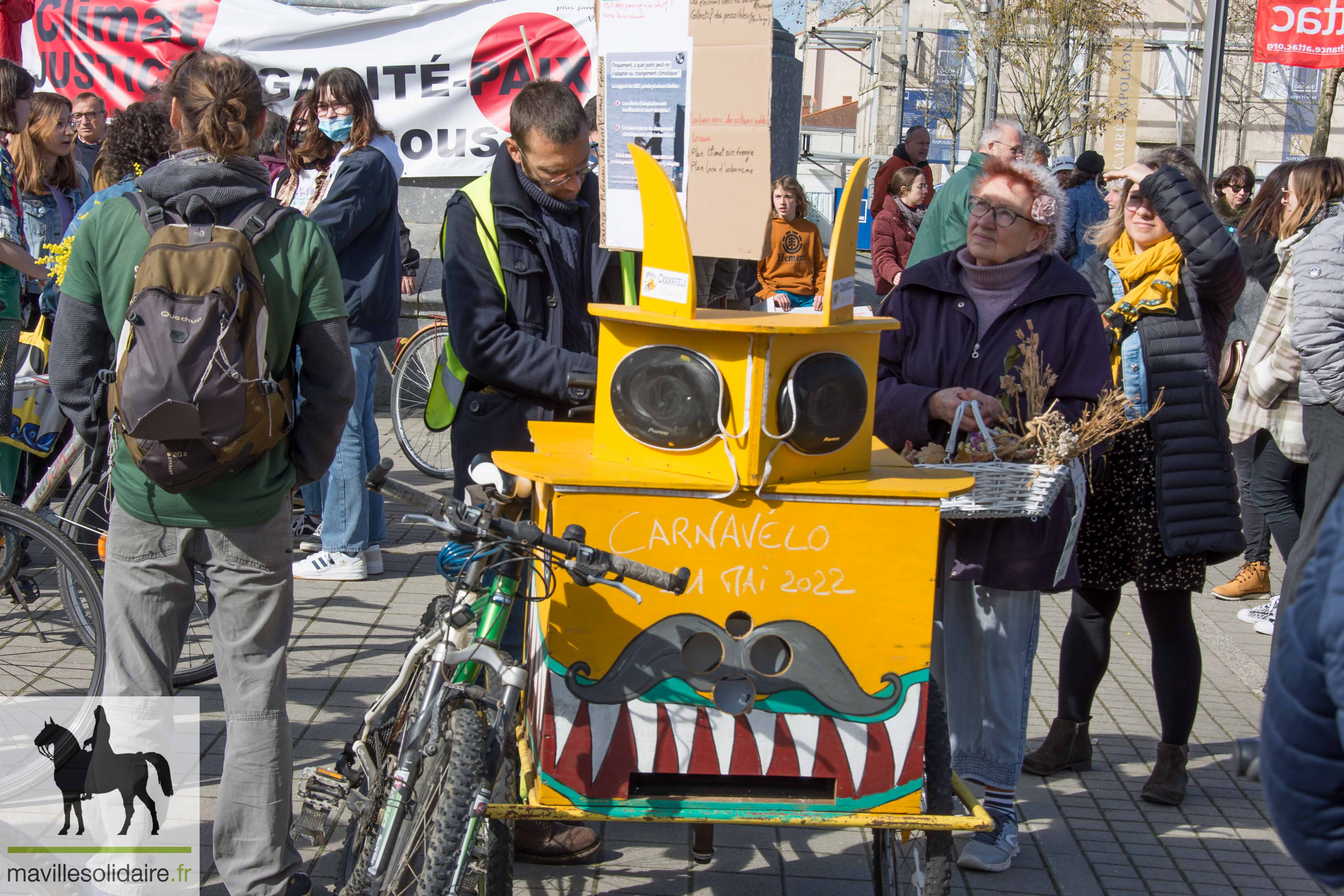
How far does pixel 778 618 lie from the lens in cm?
248

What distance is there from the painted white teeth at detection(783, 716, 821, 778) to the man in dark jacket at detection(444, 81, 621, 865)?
42.9 inches

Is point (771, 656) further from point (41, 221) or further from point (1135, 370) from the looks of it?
point (41, 221)

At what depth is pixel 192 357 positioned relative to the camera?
8.30 ft

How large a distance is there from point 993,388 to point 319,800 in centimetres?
201

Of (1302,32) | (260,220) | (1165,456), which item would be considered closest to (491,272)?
(260,220)

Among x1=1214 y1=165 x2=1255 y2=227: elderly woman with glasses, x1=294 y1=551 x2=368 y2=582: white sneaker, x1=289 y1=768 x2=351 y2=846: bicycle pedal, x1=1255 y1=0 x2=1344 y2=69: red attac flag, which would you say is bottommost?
x1=294 y1=551 x2=368 y2=582: white sneaker

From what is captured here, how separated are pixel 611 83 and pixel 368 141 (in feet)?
9.74

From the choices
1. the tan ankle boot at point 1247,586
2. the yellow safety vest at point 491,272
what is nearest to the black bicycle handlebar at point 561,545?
the yellow safety vest at point 491,272

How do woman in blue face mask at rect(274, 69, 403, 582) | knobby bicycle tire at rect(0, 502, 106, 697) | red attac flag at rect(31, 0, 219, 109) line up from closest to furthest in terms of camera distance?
knobby bicycle tire at rect(0, 502, 106, 697) < woman in blue face mask at rect(274, 69, 403, 582) < red attac flag at rect(31, 0, 219, 109)

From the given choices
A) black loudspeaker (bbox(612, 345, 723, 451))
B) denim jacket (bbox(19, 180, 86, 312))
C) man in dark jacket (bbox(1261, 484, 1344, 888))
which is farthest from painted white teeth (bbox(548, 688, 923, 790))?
denim jacket (bbox(19, 180, 86, 312))

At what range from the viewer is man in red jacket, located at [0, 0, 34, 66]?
6.92 meters

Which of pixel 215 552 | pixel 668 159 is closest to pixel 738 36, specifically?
pixel 668 159

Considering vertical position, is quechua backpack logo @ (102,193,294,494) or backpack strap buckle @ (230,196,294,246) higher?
backpack strap buckle @ (230,196,294,246)

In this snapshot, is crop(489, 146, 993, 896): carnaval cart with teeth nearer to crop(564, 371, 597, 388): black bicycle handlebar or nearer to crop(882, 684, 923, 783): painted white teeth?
crop(882, 684, 923, 783): painted white teeth
